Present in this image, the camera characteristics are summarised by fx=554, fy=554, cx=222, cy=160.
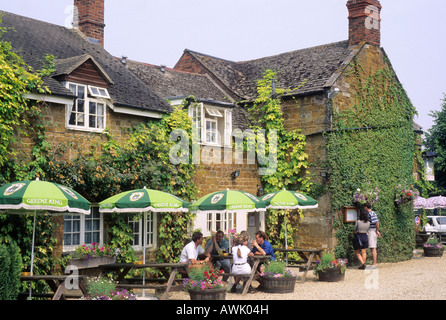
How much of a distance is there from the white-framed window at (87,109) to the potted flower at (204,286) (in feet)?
17.5

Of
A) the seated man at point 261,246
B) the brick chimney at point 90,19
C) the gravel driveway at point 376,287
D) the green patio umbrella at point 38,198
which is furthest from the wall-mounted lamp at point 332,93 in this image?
the green patio umbrella at point 38,198

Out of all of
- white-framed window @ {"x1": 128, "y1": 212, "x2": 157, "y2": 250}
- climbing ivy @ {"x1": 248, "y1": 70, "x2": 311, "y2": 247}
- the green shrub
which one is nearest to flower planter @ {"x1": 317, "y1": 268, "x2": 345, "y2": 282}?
climbing ivy @ {"x1": 248, "y1": 70, "x2": 311, "y2": 247}

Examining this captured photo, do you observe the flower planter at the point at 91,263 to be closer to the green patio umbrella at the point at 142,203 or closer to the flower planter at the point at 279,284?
the green patio umbrella at the point at 142,203

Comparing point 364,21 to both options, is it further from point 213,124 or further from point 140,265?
point 140,265

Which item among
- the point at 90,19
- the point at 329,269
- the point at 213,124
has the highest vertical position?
the point at 90,19

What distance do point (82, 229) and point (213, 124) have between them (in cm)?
628

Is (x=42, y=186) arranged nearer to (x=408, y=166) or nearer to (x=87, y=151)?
(x=87, y=151)

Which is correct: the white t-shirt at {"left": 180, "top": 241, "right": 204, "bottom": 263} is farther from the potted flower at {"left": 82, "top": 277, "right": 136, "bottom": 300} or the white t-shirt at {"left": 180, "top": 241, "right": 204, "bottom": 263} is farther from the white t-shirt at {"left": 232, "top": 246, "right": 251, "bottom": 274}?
the potted flower at {"left": 82, "top": 277, "right": 136, "bottom": 300}

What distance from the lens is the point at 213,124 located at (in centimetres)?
1850

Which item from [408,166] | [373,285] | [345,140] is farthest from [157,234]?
[408,166]

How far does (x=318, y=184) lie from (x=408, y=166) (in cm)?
524

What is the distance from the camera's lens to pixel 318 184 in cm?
1873

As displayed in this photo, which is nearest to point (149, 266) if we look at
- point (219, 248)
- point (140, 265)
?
point (140, 265)

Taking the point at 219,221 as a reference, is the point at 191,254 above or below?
below
